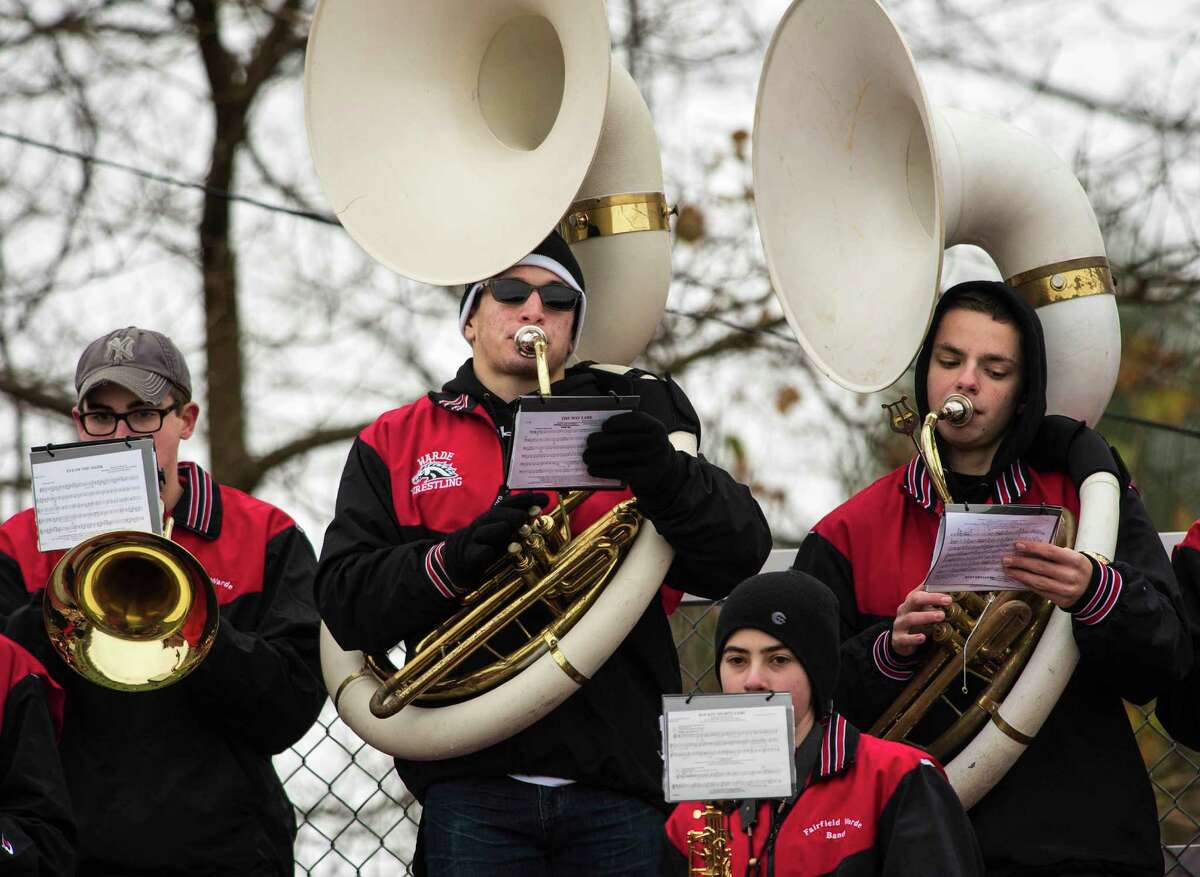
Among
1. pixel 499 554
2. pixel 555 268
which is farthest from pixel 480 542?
pixel 555 268

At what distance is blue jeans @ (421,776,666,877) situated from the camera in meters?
4.01

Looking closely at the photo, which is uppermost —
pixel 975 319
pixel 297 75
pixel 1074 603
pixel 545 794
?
pixel 297 75

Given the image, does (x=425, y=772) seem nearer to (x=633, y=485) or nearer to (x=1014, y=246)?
(x=633, y=485)

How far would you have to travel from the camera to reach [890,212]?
15.8 feet

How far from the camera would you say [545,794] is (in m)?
4.03

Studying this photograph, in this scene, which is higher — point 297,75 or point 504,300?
point 297,75

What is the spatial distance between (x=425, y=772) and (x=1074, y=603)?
51.3 inches

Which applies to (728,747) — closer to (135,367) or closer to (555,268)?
(555,268)

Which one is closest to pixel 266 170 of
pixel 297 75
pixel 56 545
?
pixel 297 75

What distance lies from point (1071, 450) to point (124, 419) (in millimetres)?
1990

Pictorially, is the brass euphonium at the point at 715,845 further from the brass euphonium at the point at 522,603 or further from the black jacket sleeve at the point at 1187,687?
the black jacket sleeve at the point at 1187,687

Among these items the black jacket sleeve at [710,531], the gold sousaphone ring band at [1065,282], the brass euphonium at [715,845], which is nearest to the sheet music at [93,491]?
the black jacket sleeve at [710,531]

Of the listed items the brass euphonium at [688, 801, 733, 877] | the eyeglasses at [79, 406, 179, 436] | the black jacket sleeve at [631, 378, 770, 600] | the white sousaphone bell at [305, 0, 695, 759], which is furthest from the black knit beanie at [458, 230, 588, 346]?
the brass euphonium at [688, 801, 733, 877]

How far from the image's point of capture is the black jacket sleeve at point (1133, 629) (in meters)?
3.89
